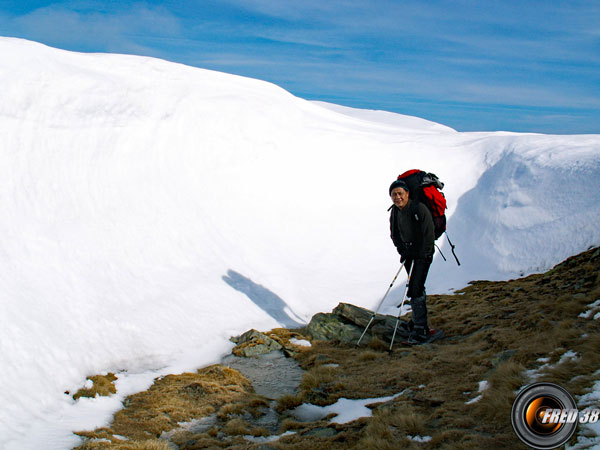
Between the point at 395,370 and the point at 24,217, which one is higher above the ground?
the point at 24,217

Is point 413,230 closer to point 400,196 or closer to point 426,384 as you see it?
point 400,196

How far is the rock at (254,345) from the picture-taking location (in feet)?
39.0

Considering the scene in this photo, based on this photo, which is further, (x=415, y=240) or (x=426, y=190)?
(x=415, y=240)

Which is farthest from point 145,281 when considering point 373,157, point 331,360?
point 373,157

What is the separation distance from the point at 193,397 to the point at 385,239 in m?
15.6

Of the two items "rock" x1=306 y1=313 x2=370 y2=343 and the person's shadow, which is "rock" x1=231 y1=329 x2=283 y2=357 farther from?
the person's shadow

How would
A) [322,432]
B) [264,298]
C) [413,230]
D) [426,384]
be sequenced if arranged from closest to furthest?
1. [322,432]
2. [426,384]
3. [413,230]
4. [264,298]

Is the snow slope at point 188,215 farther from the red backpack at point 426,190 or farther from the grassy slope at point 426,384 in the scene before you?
the red backpack at point 426,190

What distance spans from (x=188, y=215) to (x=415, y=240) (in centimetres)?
991

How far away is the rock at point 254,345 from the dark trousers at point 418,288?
3639mm

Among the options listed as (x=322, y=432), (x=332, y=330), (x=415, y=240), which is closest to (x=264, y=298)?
(x=332, y=330)

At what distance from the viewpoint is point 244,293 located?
15.7 m

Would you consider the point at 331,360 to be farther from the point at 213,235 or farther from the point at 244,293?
the point at 213,235

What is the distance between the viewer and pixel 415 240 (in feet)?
36.5
